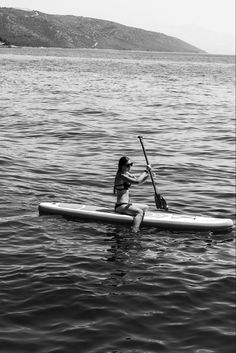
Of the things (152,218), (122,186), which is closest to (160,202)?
(152,218)

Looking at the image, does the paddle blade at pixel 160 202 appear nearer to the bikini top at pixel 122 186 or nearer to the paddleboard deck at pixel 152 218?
the paddleboard deck at pixel 152 218

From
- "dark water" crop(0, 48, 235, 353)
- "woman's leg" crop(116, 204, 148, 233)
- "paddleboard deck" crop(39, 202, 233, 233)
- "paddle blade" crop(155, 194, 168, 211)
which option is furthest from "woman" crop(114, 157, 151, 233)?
"paddle blade" crop(155, 194, 168, 211)

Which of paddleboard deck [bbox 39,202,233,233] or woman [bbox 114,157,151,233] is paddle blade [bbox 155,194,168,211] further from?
woman [bbox 114,157,151,233]

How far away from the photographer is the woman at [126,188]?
1509cm

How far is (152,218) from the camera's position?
15453 millimetres

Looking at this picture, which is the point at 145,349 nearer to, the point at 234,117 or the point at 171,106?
the point at 234,117

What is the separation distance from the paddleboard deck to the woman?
17 centimetres

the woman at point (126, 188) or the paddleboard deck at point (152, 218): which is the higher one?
the woman at point (126, 188)

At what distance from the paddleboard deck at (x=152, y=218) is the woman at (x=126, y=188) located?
0.17 metres

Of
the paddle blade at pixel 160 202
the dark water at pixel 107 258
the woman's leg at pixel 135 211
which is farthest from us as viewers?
the paddle blade at pixel 160 202

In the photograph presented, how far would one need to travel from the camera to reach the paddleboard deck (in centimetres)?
1518

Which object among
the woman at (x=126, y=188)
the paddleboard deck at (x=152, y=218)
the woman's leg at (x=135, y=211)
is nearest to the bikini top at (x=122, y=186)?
the woman at (x=126, y=188)

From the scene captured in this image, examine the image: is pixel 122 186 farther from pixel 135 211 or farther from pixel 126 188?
pixel 135 211

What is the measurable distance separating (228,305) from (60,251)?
14.3 feet
